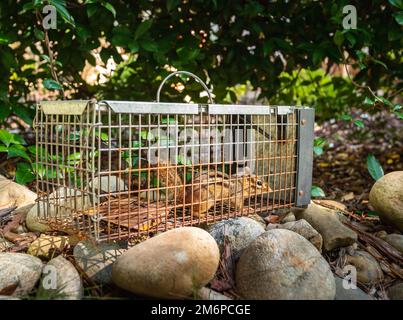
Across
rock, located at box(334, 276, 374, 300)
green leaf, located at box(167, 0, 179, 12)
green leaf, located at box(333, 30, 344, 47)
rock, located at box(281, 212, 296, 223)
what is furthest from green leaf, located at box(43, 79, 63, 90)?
rock, located at box(334, 276, 374, 300)

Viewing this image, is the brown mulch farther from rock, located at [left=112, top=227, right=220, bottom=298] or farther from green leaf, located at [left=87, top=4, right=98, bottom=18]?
green leaf, located at [left=87, top=4, right=98, bottom=18]

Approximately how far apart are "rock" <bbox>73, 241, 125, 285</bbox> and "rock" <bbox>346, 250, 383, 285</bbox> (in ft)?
3.30

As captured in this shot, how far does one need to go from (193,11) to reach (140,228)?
2.01m

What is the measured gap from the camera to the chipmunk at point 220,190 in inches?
79.0

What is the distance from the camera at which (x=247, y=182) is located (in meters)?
2.19

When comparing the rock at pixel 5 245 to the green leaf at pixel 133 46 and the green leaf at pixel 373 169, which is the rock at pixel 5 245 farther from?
the green leaf at pixel 373 169

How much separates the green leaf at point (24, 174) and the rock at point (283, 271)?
144cm

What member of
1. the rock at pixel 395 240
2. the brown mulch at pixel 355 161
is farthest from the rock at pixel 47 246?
the brown mulch at pixel 355 161

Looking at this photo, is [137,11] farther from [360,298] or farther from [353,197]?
[360,298]

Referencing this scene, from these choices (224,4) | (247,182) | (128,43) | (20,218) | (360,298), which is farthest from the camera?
(224,4)

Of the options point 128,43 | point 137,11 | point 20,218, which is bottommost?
point 20,218

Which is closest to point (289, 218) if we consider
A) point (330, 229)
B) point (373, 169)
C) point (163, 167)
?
point (330, 229)

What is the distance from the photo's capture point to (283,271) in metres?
1.71

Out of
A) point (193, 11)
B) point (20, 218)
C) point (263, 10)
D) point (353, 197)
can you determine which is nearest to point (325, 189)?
point (353, 197)
